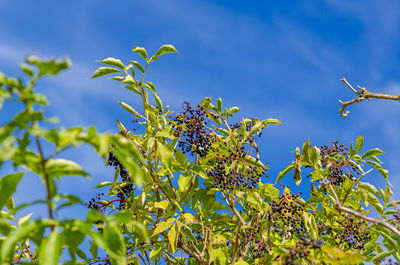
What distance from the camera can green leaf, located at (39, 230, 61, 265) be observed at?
4.12 ft

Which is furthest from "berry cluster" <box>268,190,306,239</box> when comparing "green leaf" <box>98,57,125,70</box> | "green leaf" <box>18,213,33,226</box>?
"green leaf" <box>18,213,33,226</box>

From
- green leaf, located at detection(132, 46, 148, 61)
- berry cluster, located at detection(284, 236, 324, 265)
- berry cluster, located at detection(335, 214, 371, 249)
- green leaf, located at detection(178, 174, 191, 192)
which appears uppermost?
green leaf, located at detection(132, 46, 148, 61)

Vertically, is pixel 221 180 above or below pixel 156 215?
above

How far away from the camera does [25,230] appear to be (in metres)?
1.29

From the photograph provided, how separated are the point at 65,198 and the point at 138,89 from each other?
181 centimetres

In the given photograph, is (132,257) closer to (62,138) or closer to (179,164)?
(179,164)

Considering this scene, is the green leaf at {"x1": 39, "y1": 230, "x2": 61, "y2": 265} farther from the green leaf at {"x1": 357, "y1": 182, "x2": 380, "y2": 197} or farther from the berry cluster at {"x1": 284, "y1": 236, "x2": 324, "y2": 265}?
the green leaf at {"x1": 357, "y1": 182, "x2": 380, "y2": 197}

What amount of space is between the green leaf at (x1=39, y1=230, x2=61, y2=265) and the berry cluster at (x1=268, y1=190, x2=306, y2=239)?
6.63ft

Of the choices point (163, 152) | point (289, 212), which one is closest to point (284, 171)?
point (289, 212)

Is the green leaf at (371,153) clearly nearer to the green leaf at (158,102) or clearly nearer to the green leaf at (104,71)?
the green leaf at (158,102)

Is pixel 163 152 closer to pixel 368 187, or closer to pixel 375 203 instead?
pixel 368 187

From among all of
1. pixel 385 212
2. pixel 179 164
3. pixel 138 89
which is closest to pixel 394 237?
pixel 385 212

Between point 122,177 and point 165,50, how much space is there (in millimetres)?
1085

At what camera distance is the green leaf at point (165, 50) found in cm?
306
